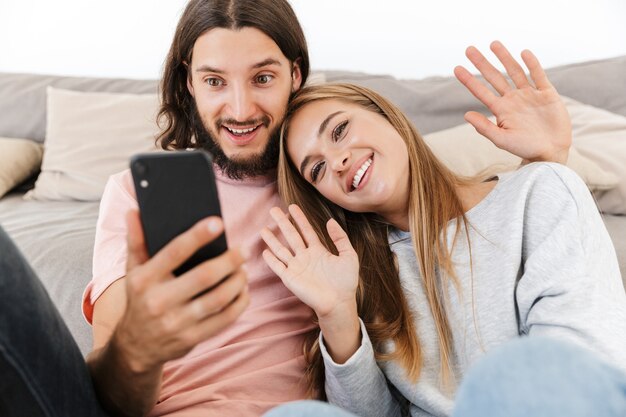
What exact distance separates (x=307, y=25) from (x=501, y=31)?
28.9 inches

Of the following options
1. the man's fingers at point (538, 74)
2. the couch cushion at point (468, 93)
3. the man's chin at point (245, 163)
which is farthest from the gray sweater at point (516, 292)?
the couch cushion at point (468, 93)

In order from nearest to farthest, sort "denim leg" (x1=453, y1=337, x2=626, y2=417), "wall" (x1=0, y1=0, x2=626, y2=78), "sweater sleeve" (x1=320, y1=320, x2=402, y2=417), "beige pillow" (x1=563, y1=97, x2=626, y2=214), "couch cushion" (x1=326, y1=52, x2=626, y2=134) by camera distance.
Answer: "denim leg" (x1=453, y1=337, x2=626, y2=417)
"sweater sleeve" (x1=320, y1=320, x2=402, y2=417)
"beige pillow" (x1=563, y1=97, x2=626, y2=214)
"couch cushion" (x1=326, y1=52, x2=626, y2=134)
"wall" (x1=0, y1=0, x2=626, y2=78)

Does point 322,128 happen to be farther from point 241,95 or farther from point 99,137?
point 99,137

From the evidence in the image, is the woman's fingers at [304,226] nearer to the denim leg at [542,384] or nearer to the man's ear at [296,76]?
the man's ear at [296,76]

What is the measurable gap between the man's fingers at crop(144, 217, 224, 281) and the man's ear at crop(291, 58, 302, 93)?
796 mm

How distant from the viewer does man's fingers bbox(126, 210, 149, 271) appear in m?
0.64

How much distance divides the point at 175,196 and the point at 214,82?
25.9 inches

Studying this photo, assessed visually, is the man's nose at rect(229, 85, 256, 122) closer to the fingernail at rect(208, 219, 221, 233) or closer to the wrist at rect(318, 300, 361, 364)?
the wrist at rect(318, 300, 361, 364)

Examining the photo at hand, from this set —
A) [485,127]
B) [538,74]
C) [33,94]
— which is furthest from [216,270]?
[33,94]

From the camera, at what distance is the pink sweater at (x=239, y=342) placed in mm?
980

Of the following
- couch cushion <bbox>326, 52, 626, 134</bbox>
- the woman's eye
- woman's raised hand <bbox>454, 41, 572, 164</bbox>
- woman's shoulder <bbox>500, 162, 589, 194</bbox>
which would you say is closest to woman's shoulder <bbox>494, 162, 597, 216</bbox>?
woman's shoulder <bbox>500, 162, 589, 194</bbox>

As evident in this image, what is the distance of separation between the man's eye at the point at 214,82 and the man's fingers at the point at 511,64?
1.83 feet

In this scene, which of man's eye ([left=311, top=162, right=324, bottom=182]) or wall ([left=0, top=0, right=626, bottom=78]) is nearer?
man's eye ([left=311, top=162, right=324, bottom=182])

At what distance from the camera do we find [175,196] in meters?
0.63
